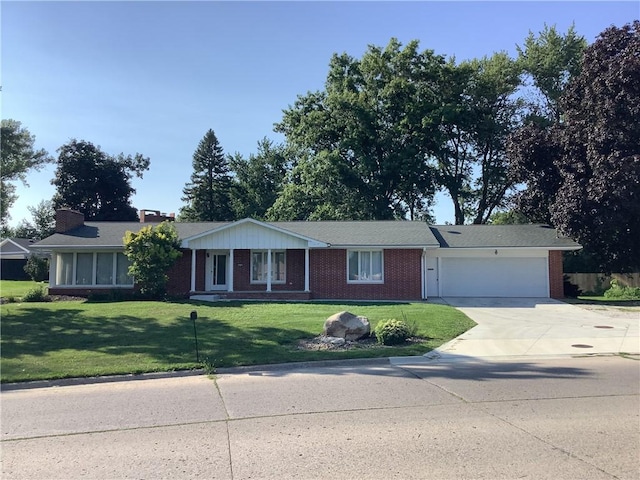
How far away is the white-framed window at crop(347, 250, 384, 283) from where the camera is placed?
83.0ft

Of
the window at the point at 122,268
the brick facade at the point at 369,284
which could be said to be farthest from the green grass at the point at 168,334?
the window at the point at 122,268

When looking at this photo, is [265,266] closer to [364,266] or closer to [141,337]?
[364,266]

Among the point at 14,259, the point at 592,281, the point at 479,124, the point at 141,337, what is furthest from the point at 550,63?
the point at 14,259


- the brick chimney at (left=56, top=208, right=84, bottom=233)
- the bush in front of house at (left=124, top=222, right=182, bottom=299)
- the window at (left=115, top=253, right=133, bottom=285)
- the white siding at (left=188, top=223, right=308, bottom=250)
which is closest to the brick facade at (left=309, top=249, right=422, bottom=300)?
the white siding at (left=188, top=223, right=308, bottom=250)

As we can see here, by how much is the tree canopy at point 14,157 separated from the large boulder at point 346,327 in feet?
57.2

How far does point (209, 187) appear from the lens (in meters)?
65.3

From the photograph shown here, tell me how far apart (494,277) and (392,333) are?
15335 mm

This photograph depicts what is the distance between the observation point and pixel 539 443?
556 cm

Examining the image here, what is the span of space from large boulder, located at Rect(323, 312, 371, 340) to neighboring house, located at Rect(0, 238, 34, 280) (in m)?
37.4

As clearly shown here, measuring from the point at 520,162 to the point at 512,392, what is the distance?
2359cm

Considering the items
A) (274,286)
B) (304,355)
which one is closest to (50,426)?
(304,355)

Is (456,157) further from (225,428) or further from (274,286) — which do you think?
(225,428)

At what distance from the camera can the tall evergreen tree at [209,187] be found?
2530 inches

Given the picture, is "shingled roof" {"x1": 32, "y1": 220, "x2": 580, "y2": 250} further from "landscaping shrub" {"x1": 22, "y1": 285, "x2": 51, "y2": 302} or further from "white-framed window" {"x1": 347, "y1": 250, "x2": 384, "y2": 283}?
"landscaping shrub" {"x1": 22, "y1": 285, "x2": 51, "y2": 302}
